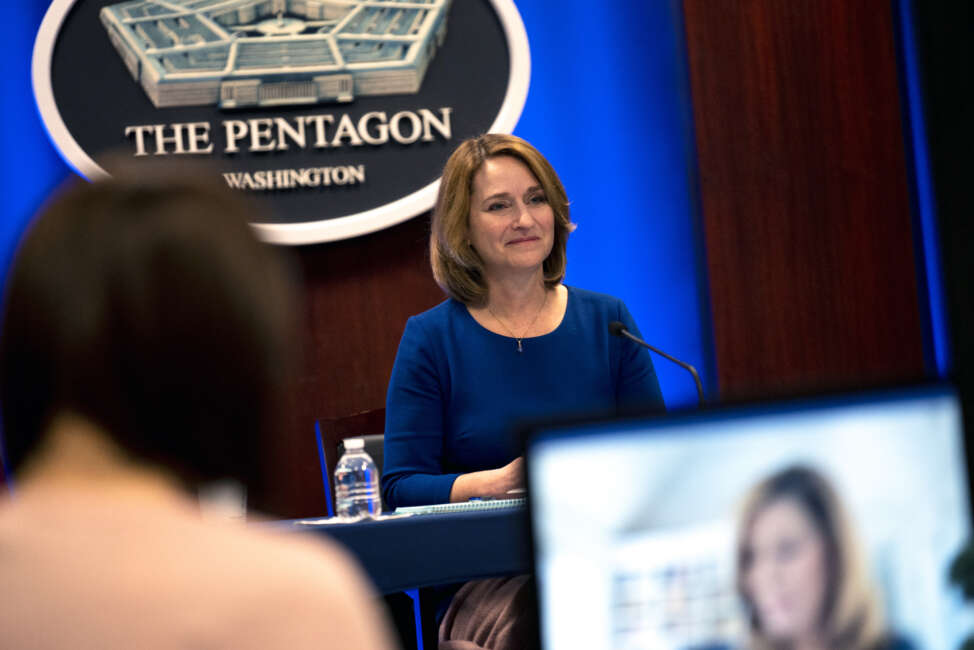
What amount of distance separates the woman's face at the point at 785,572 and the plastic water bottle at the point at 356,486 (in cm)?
122

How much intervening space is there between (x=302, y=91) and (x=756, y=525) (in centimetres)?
315

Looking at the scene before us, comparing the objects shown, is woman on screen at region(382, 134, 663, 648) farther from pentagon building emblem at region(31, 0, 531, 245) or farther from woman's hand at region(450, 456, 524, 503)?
pentagon building emblem at region(31, 0, 531, 245)

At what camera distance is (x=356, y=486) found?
7.27 ft

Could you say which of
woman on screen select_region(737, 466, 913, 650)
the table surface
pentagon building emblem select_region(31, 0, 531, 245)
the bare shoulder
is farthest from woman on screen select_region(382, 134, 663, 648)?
the bare shoulder

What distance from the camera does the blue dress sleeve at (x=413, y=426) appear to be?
2.23m

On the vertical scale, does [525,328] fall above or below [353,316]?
below

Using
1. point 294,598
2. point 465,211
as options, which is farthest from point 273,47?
point 294,598

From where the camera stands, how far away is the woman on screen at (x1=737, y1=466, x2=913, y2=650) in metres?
0.78

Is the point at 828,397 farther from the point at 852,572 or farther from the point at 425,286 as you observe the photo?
the point at 425,286

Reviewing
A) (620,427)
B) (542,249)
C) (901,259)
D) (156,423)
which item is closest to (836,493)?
(620,427)

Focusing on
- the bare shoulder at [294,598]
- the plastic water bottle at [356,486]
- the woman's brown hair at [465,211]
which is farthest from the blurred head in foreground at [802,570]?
the woman's brown hair at [465,211]

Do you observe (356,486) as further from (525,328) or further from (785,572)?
(785,572)

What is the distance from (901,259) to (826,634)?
333 cm

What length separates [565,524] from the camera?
74 cm
